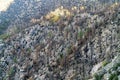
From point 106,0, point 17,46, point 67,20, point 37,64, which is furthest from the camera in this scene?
point 106,0

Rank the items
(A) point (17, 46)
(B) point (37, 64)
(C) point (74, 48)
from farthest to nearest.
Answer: (A) point (17, 46)
(B) point (37, 64)
(C) point (74, 48)

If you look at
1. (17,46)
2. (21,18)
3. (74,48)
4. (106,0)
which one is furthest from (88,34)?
(21,18)

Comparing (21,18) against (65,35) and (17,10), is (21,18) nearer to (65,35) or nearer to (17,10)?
(17,10)

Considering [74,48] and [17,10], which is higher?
[74,48]

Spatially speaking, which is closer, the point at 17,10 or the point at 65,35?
the point at 65,35

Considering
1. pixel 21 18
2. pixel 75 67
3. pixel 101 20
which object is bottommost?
pixel 21 18

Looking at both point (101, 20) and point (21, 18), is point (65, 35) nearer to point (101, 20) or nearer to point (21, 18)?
point (101, 20)
